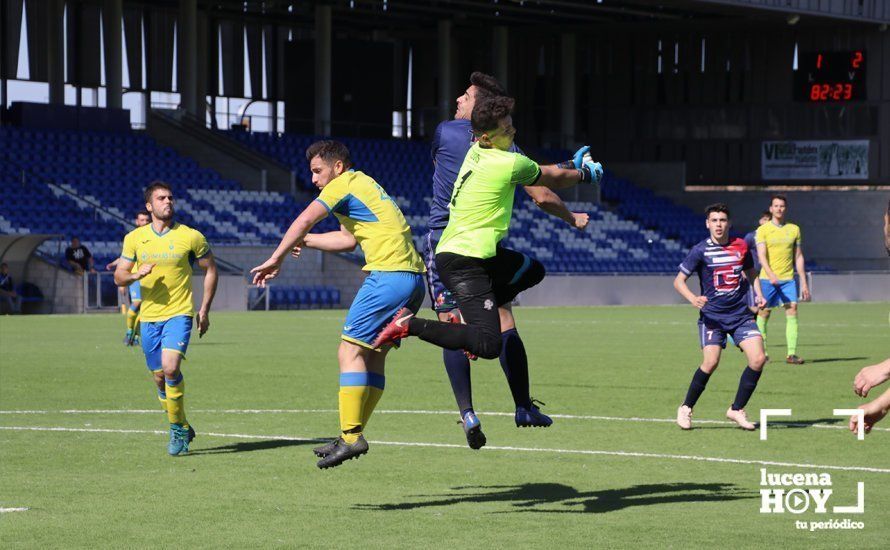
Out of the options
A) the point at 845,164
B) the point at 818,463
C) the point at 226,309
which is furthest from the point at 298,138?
the point at 818,463

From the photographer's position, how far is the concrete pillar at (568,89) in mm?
59625

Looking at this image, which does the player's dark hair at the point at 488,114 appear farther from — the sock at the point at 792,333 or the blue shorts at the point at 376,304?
the sock at the point at 792,333

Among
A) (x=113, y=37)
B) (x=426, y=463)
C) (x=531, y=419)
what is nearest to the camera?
(x=531, y=419)

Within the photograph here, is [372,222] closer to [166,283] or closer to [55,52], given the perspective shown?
[166,283]

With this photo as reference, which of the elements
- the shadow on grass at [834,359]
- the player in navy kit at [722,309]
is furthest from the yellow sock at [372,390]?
the shadow on grass at [834,359]

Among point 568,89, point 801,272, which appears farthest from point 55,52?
point 801,272

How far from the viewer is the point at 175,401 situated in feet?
37.3

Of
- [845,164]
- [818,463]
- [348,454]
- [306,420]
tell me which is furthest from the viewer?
[845,164]

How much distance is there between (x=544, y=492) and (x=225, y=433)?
4.02 metres

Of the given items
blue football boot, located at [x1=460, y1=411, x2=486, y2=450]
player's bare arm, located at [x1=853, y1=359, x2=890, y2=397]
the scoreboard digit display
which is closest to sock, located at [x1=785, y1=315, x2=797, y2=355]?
blue football boot, located at [x1=460, y1=411, x2=486, y2=450]

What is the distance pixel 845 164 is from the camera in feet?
184

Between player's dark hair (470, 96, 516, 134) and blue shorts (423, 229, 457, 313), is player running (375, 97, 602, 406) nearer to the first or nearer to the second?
player's dark hair (470, 96, 516, 134)

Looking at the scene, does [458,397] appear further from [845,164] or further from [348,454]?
[845,164]

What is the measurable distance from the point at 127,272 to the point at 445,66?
44.7m
